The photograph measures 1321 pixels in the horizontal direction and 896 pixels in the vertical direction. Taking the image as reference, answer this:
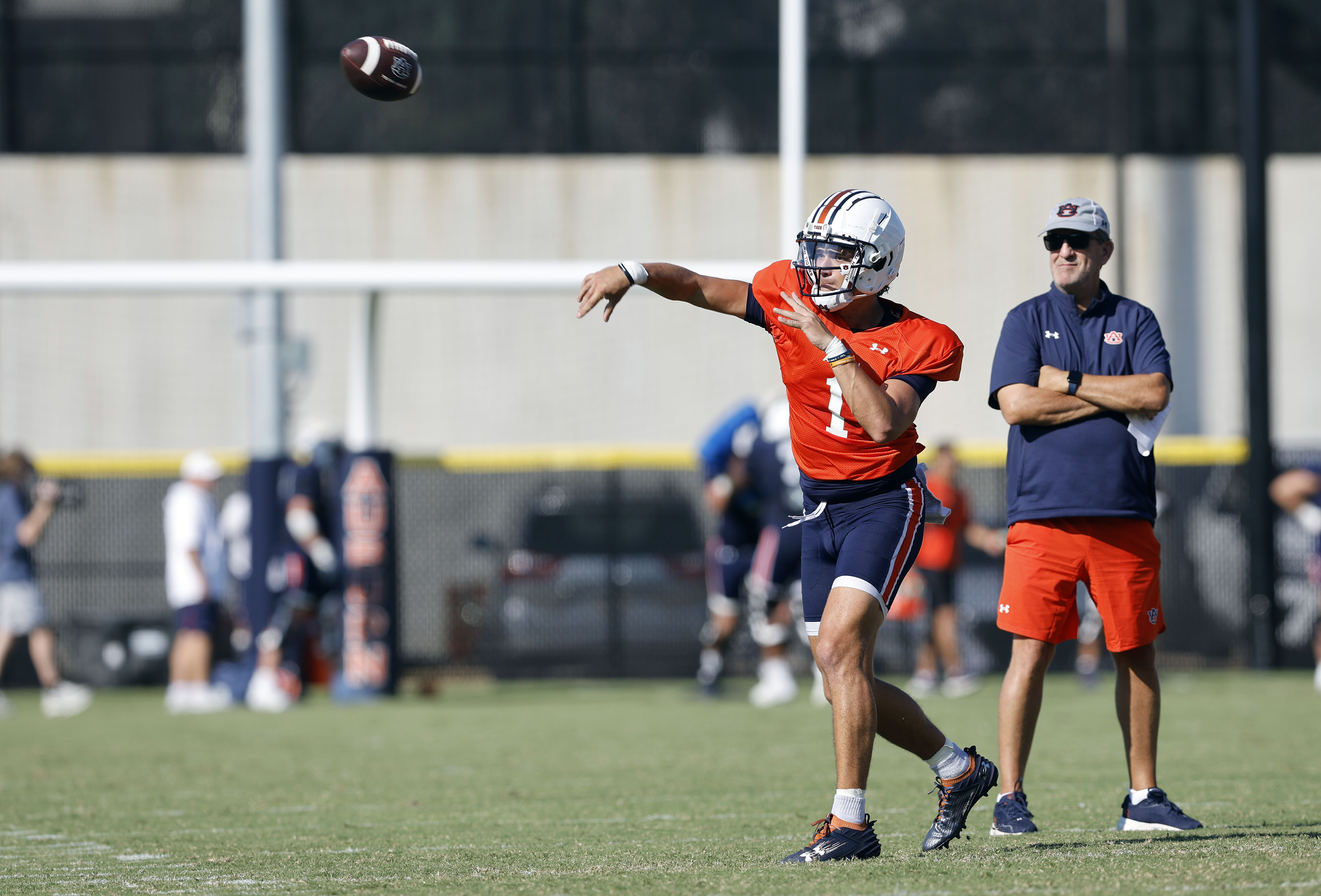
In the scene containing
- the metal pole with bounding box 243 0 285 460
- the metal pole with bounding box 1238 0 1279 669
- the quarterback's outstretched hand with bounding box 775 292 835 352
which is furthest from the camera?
the metal pole with bounding box 1238 0 1279 669

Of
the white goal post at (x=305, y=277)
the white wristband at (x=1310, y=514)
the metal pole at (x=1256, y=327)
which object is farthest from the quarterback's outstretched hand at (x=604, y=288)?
the metal pole at (x=1256, y=327)

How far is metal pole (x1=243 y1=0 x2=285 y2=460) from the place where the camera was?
1267cm

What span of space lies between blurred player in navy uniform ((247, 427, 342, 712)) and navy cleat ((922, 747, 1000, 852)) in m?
8.37

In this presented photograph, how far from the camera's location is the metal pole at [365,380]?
41.9ft

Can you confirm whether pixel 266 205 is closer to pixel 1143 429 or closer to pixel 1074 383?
pixel 1074 383

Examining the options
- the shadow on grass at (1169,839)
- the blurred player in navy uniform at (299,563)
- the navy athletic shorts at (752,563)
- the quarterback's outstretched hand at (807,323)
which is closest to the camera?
the quarterback's outstretched hand at (807,323)

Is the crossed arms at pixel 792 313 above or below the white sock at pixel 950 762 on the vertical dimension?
above

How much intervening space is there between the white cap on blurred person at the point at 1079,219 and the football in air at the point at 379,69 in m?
3.25

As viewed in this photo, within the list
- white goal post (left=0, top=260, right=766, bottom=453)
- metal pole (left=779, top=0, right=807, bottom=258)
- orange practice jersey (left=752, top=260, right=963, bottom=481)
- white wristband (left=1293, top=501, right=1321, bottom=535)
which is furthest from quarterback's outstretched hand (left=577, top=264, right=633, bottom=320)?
white wristband (left=1293, top=501, right=1321, bottom=535)

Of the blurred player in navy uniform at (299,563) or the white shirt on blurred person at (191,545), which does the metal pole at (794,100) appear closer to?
the blurred player in navy uniform at (299,563)

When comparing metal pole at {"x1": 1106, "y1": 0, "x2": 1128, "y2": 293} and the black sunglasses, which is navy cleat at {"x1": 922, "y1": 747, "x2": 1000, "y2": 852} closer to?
the black sunglasses

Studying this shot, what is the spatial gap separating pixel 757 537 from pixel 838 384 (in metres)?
7.58

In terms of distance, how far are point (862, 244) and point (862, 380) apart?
0.49 meters

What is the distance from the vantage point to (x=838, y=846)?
468 centimetres
